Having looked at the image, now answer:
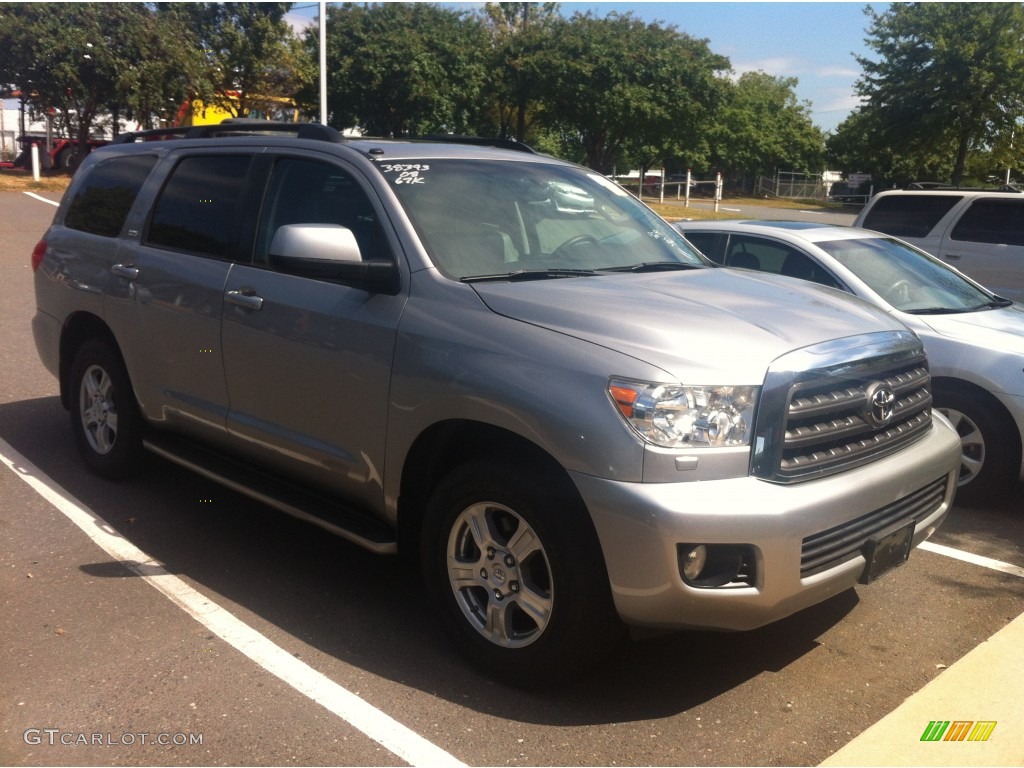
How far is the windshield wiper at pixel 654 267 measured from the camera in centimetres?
447

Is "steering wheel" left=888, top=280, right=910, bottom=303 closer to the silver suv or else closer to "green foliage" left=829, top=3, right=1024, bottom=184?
the silver suv

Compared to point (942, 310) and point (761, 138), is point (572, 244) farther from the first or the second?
point (761, 138)

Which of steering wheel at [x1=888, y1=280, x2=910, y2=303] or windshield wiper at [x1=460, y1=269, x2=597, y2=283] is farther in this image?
steering wheel at [x1=888, y1=280, x2=910, y2=303]

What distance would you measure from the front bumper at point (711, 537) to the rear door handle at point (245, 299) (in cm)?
197

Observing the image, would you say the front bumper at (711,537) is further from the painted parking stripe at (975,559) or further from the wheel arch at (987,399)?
the wheel arch at (987,399)

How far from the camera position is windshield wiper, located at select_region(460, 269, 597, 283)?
13.3 ft

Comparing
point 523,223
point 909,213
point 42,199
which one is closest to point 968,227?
point 909,213

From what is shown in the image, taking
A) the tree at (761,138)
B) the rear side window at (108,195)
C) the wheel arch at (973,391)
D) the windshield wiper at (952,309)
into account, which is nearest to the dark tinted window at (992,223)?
the windshield wiper at (952,309)

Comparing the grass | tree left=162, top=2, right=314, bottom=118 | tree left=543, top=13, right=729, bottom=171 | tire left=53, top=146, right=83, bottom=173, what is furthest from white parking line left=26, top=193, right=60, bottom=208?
tree left=543, top=13, right=729, bottom=171

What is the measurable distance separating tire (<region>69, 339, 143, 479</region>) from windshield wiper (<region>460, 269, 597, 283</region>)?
254cm

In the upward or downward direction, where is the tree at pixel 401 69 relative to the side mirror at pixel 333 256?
upward

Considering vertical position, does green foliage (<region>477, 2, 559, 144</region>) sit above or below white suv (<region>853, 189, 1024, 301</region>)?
above

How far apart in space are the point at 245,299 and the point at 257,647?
5.16ft

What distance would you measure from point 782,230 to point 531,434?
171 inches
